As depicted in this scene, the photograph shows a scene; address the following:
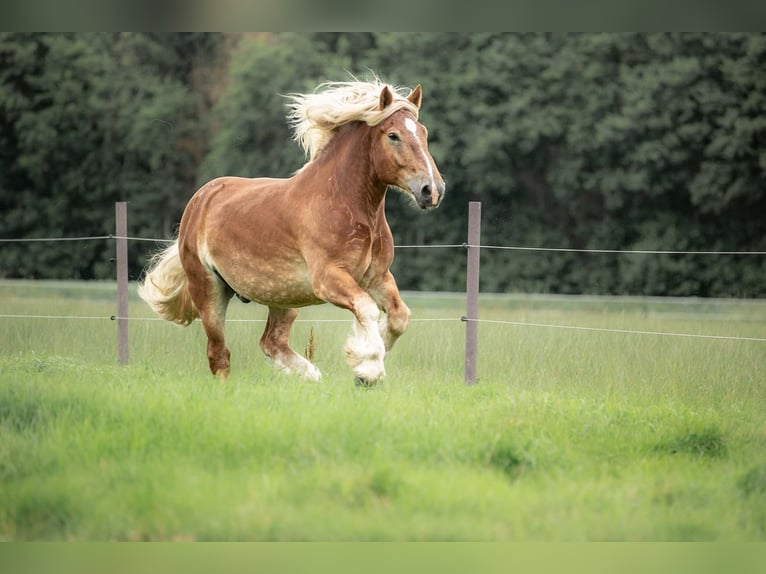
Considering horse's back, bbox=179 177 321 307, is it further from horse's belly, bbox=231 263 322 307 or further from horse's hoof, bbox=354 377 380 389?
horse's hoof, bbox=354 377 380 389

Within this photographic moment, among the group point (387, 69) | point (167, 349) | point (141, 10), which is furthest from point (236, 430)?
point (387, 69)

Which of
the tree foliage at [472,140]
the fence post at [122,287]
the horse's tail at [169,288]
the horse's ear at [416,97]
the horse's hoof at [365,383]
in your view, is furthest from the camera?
the tree foliage at [472,140]

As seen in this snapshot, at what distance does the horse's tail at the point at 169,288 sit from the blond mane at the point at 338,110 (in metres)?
1.78

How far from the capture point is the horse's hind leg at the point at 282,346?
761 centimetres

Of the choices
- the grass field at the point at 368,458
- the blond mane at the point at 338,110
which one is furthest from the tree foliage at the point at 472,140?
the blond mane at the point at 338,110

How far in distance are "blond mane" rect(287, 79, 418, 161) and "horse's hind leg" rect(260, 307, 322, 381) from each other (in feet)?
4.71

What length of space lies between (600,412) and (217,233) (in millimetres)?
3241

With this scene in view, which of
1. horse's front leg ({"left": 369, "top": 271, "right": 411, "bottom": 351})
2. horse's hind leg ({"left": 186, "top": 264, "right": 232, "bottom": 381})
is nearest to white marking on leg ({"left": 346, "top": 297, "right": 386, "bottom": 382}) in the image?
horse's front leg ({"left": 369, "top": 271, "right": 411, "bottom": 351})

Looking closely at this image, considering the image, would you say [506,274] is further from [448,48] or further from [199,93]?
[199,93]

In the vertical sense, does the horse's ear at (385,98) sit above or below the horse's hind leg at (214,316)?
above

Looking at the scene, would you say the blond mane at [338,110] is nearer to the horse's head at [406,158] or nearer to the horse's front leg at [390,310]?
the horse's head at [406,158]

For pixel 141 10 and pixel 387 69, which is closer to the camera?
pixel 141 10

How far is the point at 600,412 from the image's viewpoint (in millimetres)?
6328

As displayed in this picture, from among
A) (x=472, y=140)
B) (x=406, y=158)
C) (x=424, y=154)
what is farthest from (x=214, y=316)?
(x=472, y=140)
